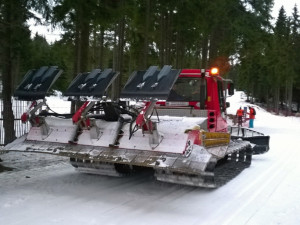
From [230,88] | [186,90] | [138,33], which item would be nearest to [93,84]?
[186,90]

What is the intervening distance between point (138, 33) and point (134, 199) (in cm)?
1539

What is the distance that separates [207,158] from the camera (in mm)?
5625

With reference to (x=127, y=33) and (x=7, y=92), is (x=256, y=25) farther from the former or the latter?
(x=7, y=92)

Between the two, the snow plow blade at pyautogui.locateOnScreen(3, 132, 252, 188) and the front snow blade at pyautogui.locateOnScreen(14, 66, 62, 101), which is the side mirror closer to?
the snow plow blade at pyautogui.locateOnScreen(3, 132, 252, 188)

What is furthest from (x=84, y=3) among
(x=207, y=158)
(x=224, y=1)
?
(x=224, y=1)

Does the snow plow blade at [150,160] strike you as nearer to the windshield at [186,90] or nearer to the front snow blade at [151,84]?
the front snow blade at [151,84]

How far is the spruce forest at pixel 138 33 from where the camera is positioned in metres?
9.58

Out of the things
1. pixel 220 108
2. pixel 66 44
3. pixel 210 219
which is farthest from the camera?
pixel 66 44

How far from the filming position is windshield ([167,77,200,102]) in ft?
28.2

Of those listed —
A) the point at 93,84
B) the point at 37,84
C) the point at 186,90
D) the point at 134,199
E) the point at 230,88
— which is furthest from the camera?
the point at 230,88

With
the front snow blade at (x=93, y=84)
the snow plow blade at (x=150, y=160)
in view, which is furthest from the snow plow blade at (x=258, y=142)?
the front snow blade at (x=93, y=84)

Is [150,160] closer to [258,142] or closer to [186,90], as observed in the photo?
[186,90]

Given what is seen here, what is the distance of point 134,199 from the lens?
20.6ft

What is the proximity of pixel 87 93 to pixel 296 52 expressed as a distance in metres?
51.9
